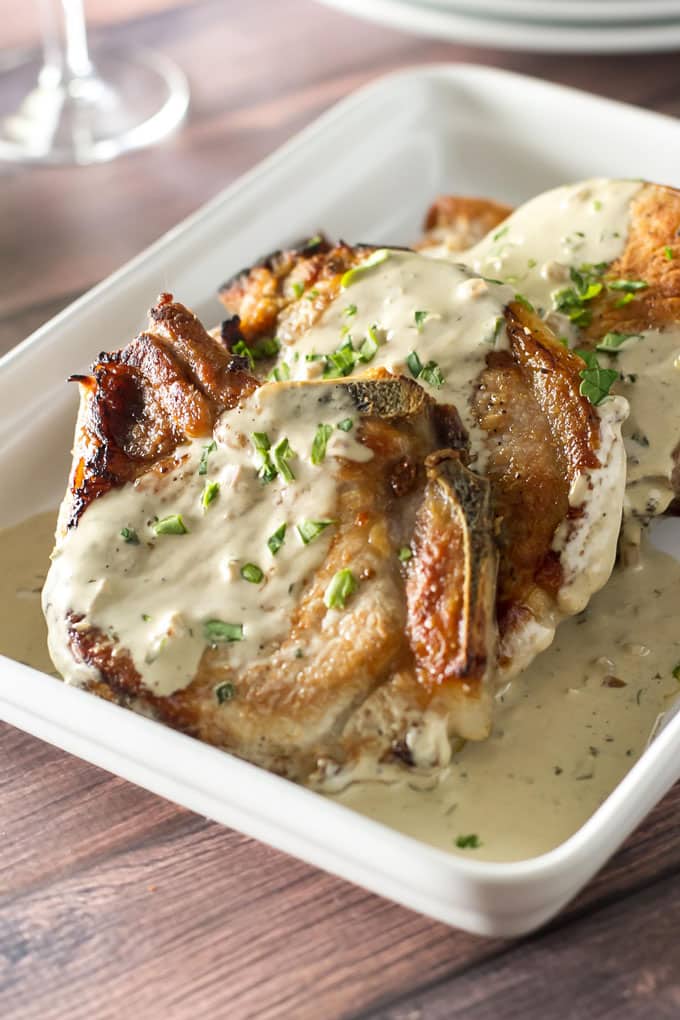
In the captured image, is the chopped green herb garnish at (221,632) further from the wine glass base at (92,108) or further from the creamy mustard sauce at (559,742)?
the wine glass base at (92,108)

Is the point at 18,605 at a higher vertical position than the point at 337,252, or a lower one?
lower

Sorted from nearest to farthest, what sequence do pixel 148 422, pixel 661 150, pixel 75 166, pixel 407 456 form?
pixel 407 456
pixel 148 422
pixel 661 150
pixel 75 166

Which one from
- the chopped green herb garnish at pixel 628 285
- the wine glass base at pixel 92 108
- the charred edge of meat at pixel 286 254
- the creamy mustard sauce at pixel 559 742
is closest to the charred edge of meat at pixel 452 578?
the creamy mustard sauce at pixel 559 742

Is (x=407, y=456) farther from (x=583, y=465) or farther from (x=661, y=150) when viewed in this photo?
(x=661, y=150)

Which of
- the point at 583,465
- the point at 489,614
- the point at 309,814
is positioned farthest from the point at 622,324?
the point at 309,814

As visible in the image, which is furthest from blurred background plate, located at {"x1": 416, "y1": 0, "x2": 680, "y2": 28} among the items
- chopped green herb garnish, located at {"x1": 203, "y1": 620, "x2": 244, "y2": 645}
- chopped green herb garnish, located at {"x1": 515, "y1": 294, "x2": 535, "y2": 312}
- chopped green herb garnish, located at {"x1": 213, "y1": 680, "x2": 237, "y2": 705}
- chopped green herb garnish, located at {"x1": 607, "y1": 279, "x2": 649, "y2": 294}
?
chopped green herb garnish, located at {"x1": 213, "y1": 680, "x2": 237, "y2": 705}

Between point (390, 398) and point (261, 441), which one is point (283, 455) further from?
point (390, 398)

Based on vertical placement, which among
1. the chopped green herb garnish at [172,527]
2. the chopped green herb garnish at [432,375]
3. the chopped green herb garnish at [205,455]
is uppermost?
the chopped green herb garnish at [432,375]
